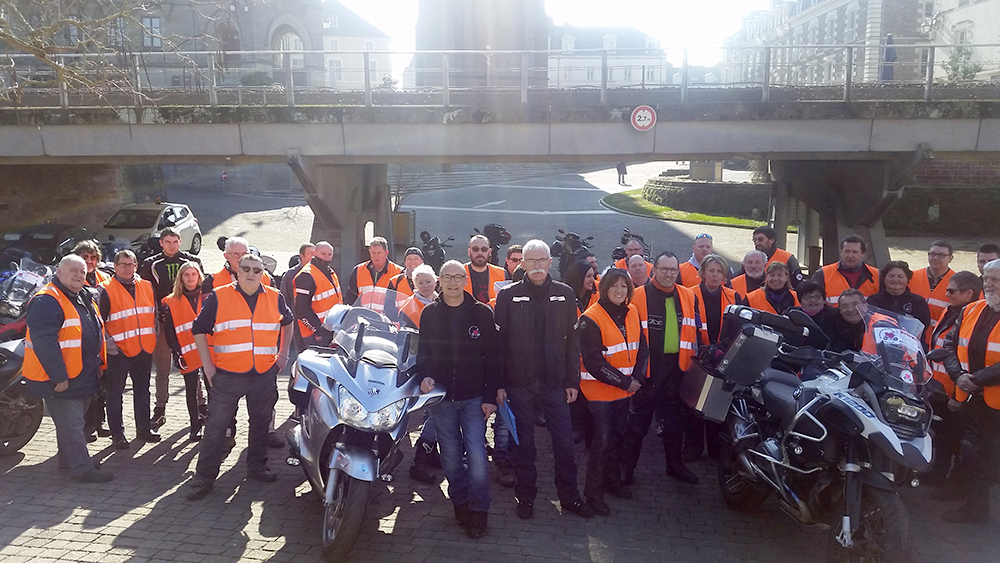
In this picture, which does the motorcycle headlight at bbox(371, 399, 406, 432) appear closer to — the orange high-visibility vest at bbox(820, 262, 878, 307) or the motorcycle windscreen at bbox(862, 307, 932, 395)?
the motorcycle windscreen at bbox(862, 307, 932, 395)

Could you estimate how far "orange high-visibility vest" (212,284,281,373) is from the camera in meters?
5.68

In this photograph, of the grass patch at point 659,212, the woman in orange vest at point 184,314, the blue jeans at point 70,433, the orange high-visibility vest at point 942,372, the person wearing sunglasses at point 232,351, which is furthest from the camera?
the grass patch at point 659,212

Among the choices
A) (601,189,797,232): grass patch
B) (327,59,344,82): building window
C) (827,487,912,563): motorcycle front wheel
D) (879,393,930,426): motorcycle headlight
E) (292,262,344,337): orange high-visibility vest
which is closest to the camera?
(827,487,912,563): motorcycle front wheel

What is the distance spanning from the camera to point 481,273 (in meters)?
7.52

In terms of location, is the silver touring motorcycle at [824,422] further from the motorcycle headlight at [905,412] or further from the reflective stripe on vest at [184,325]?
the reflective stripe on vest at [184,325]

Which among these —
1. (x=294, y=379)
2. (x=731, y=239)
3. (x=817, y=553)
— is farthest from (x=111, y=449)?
(x=731, y=239)

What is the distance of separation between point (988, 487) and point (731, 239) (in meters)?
18.4

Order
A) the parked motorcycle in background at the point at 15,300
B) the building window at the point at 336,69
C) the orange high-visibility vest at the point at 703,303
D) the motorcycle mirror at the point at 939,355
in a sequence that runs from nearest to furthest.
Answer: the motorcycle mirror at the point at 939,355, the orange high-visibility vest at the point at 703,303, the parked motorcycle in background at the point at 15,300, the building window at the point at 336,69

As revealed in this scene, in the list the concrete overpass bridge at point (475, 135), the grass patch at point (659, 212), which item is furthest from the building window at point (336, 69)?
the grass patch at point (659, 212)

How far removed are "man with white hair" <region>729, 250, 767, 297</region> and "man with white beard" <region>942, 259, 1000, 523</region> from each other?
7.43 feet

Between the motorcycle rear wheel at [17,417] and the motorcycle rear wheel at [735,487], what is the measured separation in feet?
19.0

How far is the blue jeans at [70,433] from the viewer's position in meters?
5.88

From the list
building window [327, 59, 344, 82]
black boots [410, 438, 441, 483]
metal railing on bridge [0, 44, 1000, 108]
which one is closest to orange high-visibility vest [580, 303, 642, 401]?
black boots [410, 438, 441, 483]

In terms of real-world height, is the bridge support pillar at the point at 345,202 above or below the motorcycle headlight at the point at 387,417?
above
